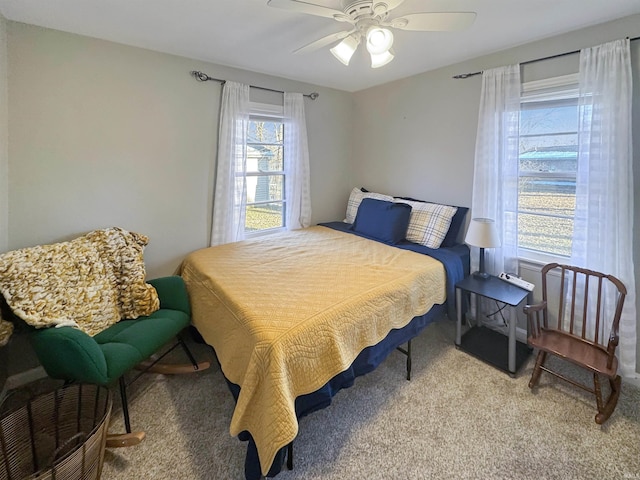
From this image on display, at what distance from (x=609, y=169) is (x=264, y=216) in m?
2.85

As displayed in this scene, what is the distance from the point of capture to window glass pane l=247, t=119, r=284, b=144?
10.3 ft

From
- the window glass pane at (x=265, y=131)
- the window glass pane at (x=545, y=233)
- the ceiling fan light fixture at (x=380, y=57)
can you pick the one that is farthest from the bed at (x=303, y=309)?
the ceiling fan light fixture at (x=380, y=57)

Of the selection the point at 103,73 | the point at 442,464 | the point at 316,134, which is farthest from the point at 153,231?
the point at 442,464

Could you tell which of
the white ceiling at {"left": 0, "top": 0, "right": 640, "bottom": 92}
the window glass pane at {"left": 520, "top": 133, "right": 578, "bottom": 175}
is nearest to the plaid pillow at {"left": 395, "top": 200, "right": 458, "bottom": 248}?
the window glass pane at {"left": 520, "top": 133, "right": 578, "bottom": 175}

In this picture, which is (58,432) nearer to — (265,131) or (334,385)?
(334,385)

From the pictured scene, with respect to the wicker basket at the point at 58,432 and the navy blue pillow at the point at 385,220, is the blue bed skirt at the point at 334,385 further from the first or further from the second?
the navy blue pillow at the point at 385,220

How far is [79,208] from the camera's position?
2211mm

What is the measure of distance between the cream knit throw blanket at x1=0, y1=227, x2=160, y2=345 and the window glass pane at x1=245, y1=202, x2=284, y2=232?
1.13 meters

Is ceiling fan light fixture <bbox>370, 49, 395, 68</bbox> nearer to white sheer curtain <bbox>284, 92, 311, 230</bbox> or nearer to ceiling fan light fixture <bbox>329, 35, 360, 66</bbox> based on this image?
ceiling fan light fixture <bbox>329, 35, 360, 66</bbox>

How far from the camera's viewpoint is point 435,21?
59.4 inches

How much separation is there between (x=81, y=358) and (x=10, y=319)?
549mm

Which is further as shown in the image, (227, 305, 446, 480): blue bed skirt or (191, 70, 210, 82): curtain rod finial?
(191, 70, 210, 82): curtain rod finial

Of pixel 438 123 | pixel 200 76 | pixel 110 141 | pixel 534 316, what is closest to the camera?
pixel 534 316

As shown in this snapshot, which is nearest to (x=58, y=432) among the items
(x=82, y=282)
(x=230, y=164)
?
(x=82, y=282)
